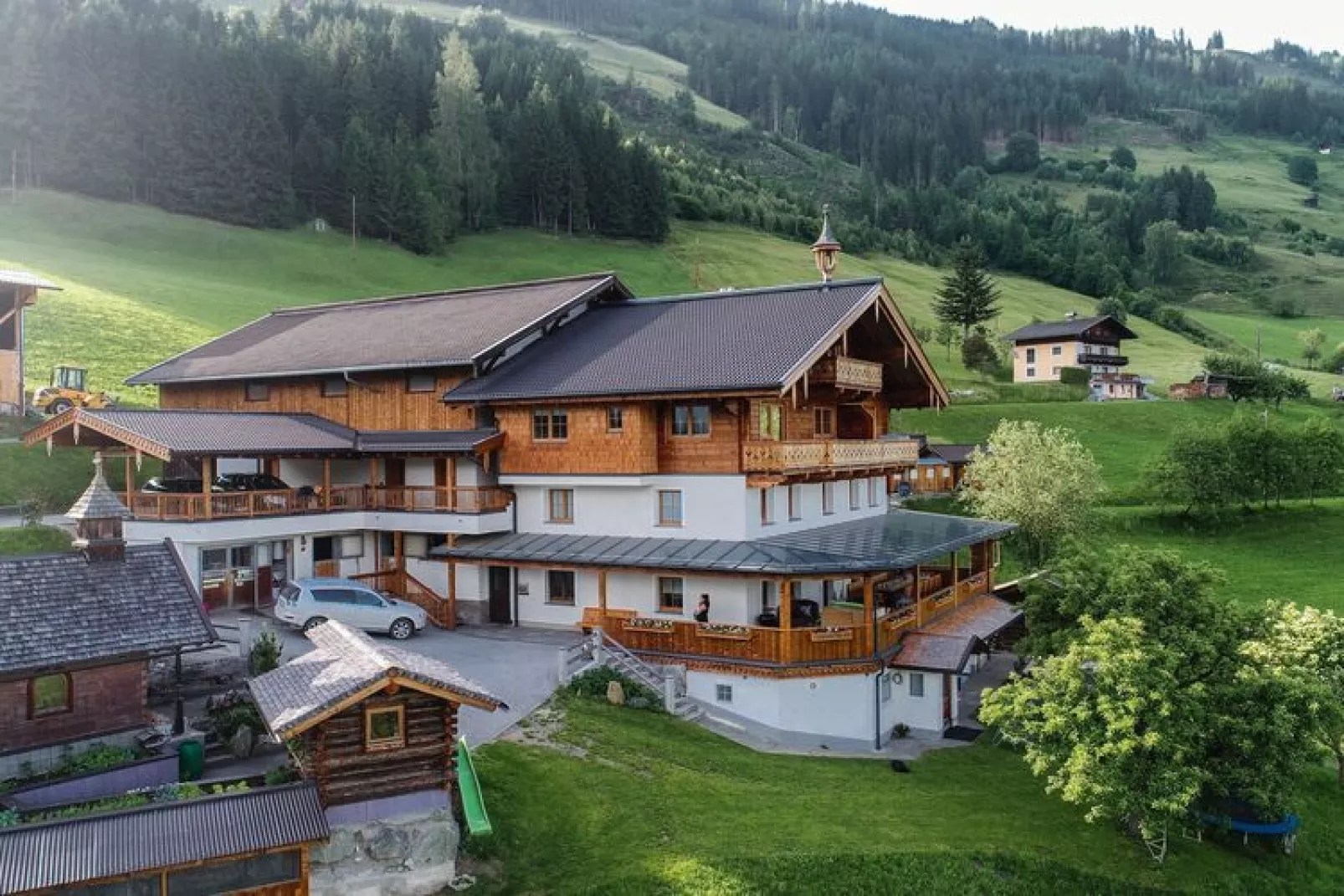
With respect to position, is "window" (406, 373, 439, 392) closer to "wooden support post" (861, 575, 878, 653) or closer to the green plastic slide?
"wooden support post" (861, 575, 878, 653)

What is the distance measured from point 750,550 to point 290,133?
302 feet

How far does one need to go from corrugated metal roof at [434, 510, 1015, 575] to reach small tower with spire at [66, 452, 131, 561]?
1275cm

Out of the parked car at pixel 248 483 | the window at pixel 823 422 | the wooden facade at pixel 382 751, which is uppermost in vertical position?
the window at pixel 823 422

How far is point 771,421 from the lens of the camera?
31.7 metres

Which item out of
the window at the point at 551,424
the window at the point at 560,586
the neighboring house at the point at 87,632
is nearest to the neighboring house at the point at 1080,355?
the window at the point at 551,424

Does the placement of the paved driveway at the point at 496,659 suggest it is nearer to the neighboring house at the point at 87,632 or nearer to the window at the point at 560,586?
the window at the point at 560,586

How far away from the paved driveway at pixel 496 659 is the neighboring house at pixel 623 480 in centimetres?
152

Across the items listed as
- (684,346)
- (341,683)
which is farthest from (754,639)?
(341,683)

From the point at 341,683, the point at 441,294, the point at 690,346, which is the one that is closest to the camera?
the point at 341,683

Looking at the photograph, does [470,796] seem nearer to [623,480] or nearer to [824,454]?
[623,480]

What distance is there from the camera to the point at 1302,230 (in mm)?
192750

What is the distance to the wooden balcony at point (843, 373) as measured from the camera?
3297 centimetres

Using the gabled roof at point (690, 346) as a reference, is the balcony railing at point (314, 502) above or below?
below

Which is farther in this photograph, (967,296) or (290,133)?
(290,133)
